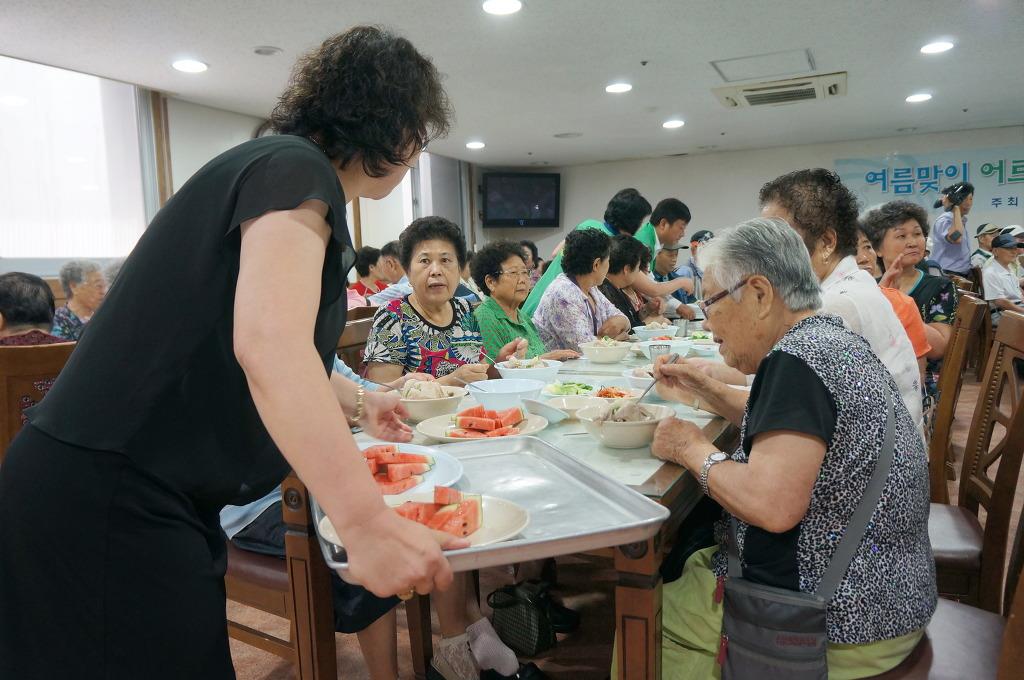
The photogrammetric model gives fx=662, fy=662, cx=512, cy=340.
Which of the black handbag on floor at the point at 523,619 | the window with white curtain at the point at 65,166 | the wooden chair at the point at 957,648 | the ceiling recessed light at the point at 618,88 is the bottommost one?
the black handbag on floor at the point at 523,619

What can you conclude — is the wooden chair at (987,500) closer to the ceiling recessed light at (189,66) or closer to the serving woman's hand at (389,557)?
the serving woman's hand at (389,557)

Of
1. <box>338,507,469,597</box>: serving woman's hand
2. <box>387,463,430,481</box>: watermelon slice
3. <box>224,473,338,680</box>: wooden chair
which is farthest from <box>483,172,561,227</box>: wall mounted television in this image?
<box>338,507,469,597</box>: serving woman's hand

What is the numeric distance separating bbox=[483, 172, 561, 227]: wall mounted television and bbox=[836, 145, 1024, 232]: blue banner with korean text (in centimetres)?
424

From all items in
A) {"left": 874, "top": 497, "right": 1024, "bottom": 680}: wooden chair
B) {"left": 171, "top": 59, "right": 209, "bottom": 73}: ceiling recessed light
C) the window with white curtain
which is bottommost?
{"left": 874, "top": 497, "right": 1024, "bottom": 680}: wooden chair

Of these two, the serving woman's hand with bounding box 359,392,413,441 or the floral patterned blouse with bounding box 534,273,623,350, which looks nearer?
the serving woman's hand with bounding box 359,392,413,441

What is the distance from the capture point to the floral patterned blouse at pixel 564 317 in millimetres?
3180

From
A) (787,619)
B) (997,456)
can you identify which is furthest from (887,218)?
(787,619)

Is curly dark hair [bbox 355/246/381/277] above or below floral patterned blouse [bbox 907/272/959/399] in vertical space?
above

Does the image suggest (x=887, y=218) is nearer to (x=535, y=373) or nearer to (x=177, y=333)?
(x=535, y=373)

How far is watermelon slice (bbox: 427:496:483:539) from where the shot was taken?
802 mm

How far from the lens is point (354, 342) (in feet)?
7.67

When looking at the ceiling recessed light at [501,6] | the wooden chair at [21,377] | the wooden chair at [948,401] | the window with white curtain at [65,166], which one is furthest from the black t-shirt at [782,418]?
the window with white curtain at [65,166]

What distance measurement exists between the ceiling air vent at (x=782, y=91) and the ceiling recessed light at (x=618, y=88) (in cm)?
86

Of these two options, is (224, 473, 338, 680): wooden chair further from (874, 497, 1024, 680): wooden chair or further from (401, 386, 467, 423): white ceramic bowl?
(874, 497, 1024, 680): wooden chair
